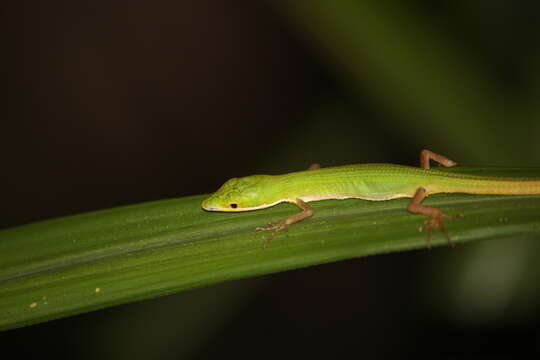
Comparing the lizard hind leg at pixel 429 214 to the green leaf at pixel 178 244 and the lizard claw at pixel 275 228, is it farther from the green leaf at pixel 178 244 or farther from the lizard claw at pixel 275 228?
the lizard claw at pixel 275 228

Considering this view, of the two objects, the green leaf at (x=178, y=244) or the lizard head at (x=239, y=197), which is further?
the lizard head at (x=239, y=197)

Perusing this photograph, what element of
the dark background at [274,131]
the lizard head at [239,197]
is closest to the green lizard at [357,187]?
the lizard head at [239,197]

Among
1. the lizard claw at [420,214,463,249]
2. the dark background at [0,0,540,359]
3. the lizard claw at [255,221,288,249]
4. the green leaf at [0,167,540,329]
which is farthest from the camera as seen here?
the lizard claw at [255,221,288,249]

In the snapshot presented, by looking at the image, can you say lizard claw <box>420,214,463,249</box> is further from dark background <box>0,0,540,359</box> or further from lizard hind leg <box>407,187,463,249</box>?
dark background <box>0,0,540,359</box>

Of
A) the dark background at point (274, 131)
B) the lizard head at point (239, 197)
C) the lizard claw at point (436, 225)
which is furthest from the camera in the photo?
the lizard head at point (239, 197)

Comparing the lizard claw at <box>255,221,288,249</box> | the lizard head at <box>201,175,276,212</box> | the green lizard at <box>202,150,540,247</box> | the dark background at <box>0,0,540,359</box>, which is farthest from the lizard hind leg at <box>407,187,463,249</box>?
the lizard head at <box>201,175,276,212</box>

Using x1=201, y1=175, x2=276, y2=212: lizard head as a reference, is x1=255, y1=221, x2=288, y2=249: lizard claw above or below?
below

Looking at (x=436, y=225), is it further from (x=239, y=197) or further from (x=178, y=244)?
(x=178, y=244)
